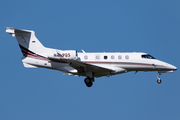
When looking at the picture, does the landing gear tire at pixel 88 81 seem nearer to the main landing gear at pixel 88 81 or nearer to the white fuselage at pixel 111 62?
the main landing gear at pixel 88 81

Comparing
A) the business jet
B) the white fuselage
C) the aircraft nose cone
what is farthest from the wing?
the aircraft nose cone

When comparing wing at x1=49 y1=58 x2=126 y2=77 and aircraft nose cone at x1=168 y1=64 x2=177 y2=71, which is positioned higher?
aircraft nose cone at x1=168 y1=64 x2=177 y2=71

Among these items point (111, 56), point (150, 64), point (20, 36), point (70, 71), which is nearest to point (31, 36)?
point (20, 36)

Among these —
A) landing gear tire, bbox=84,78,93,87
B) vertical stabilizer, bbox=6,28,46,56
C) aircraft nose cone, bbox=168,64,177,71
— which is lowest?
landing gear tire, bbox=84,78,93,87

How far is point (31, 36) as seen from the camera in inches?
1283

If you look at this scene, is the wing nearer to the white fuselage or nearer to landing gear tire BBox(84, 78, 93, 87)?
the white fuselage

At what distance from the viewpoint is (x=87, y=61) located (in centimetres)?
3238

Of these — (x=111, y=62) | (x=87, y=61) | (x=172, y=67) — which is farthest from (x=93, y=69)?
(x=172, y=67)

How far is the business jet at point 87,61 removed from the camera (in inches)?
1264

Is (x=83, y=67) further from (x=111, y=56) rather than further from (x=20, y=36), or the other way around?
(x=20, y=36)

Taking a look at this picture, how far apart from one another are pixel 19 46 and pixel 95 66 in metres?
7.26

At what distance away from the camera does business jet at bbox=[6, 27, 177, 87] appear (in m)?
32.1

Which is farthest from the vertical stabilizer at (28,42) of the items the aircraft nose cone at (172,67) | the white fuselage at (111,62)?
the aircraft nose cone at (172,67)

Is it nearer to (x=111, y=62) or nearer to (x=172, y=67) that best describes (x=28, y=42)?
(x=111, y=62)
